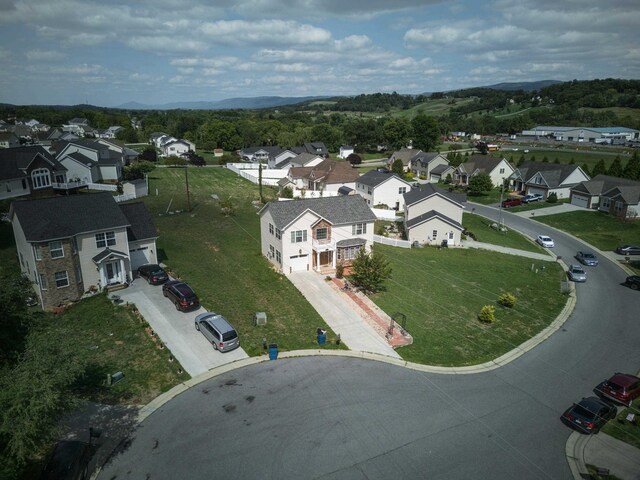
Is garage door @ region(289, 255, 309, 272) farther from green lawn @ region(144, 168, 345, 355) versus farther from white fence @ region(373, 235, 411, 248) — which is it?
white fence @ region(373, 235, 411, 248)

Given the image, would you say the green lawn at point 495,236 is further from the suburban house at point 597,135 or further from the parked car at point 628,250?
the suburban house at point 597,135

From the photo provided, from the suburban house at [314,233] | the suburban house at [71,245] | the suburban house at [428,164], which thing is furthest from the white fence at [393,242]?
the suburban house at [428,164]

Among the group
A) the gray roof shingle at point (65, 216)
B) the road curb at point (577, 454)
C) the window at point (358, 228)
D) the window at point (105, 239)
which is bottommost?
the road curb at point (577, 454)

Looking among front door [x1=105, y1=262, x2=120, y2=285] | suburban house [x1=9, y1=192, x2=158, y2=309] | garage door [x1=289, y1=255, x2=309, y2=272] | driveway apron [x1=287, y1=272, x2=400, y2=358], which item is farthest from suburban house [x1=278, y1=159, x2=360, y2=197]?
front door [x1=105, y1=262, x2=120, y2=285]

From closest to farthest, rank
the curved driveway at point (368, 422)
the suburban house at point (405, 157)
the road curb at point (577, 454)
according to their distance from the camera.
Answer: the curved driveway at point (368, 422), the road curb at point (577, 454), the suburban house at point (405, 157)

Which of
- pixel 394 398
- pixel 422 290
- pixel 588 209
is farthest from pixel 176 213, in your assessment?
pixel 588 209

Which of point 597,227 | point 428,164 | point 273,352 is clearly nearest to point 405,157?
point 428,164

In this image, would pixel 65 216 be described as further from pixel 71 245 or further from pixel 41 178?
pixel 41 178
